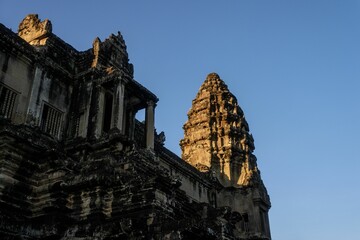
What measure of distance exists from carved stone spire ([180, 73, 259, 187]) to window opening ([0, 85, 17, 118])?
1787cm

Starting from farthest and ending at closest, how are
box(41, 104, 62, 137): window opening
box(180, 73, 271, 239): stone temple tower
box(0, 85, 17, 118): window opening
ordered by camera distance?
box(180, 73, 271, 239): stone temple tower
box(41, 104, 62, 137): window opening
box(0, 85, 17, 118): window opening

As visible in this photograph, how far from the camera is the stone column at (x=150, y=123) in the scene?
19.6 m

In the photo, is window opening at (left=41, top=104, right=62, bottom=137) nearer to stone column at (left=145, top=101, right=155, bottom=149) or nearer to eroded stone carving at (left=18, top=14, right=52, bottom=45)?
eroded stone carving at (left=18, top=14, right=52, bottom=45)

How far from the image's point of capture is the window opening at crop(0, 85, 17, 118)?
1571cm

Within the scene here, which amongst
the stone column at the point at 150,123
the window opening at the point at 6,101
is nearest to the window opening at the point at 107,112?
the stone column at the point at 150,123

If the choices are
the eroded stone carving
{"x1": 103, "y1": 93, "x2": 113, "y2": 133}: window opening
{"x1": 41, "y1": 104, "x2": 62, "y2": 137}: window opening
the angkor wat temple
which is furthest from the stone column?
the eroded stone carving

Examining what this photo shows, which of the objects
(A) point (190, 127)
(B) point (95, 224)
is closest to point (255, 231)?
(A) point (190, 127)

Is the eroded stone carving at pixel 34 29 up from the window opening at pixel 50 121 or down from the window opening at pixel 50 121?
up

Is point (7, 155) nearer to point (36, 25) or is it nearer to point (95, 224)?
point (95, 224)

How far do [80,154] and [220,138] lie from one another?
1964cm

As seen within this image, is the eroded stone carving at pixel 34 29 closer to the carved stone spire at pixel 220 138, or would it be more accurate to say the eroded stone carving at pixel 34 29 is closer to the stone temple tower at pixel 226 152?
the stone temple tower at pixel 226 152

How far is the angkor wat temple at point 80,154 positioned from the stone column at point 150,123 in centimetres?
5

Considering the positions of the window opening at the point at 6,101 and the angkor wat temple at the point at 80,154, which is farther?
the window opening at the point at 6,101

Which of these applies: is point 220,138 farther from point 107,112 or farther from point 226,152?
point 107,112
